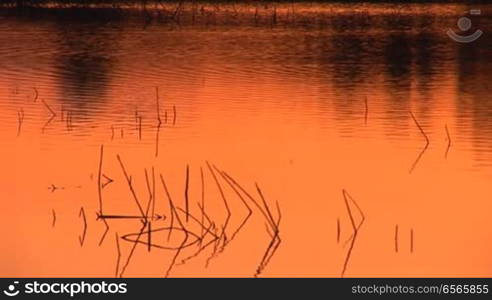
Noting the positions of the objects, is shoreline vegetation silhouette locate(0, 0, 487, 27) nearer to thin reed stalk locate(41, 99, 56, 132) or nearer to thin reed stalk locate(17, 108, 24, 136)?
thin reed stalk locate(41, 99, 56, 132)

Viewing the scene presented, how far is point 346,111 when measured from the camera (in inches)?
519

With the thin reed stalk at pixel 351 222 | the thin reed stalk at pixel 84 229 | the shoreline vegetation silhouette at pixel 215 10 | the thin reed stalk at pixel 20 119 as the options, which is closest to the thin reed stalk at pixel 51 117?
the thin reed stalk at pixel 20 119

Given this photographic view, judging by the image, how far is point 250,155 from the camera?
10258 millimetres

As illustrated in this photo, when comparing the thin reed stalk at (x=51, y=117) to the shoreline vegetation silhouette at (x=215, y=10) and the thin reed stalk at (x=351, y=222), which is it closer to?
the thin reed stalk at (x=351, y=222)

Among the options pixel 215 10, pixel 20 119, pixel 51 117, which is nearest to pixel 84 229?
pixel 20 119

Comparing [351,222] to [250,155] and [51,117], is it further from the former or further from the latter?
[51,117]

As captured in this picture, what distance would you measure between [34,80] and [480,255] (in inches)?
376

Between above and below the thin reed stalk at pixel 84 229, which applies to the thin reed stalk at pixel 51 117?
below

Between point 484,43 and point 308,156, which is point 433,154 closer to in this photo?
point 308,156

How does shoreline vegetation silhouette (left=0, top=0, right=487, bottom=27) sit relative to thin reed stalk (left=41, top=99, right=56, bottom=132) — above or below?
below

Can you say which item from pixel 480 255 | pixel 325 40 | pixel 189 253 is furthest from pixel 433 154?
pixel 325 40

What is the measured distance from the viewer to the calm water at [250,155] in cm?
723

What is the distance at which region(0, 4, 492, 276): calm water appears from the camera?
723 cm

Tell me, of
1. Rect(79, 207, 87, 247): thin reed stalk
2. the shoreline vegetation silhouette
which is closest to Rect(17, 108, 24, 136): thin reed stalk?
Rect(79, 207, 87, 247): thin reed stalk
